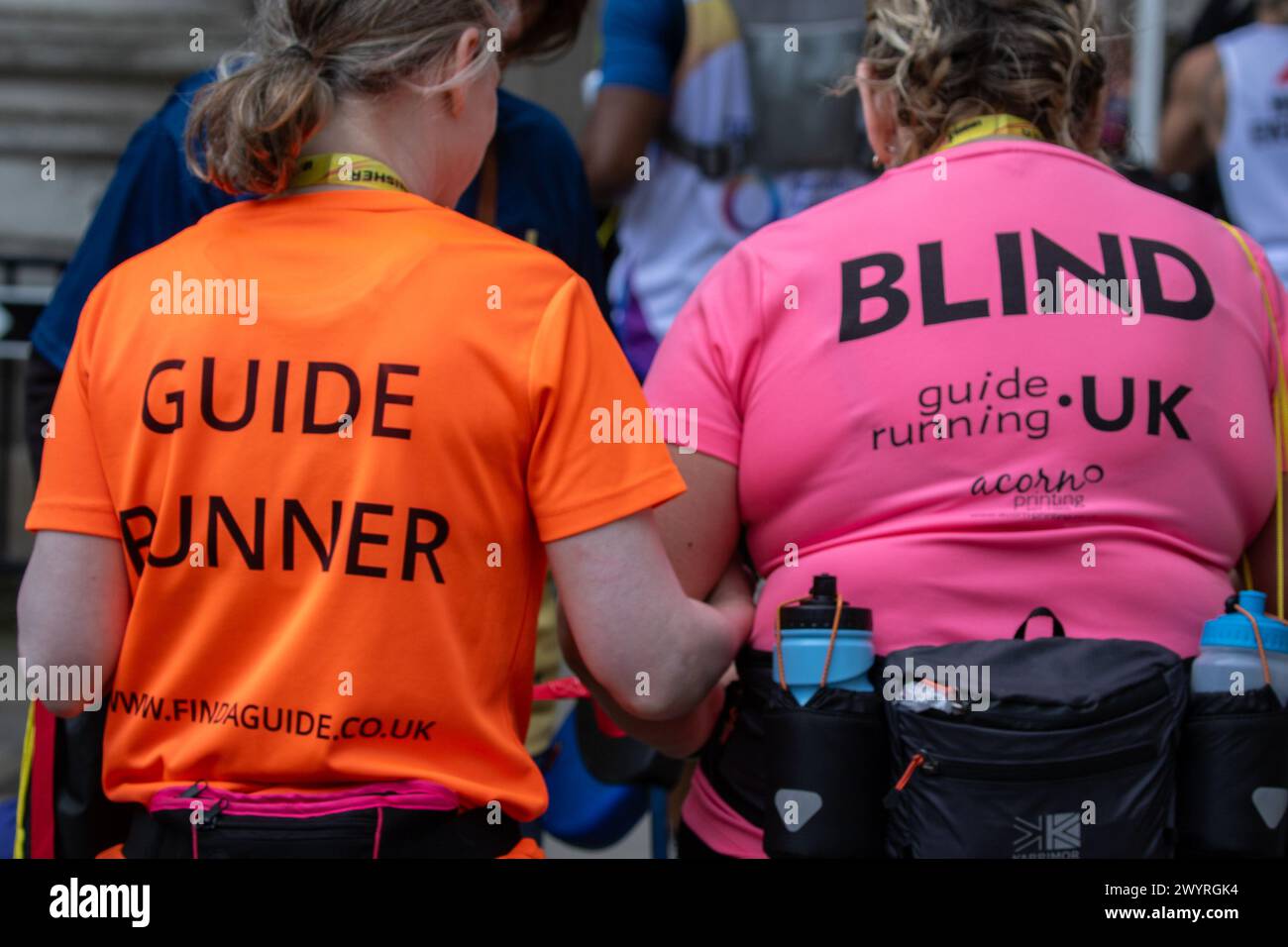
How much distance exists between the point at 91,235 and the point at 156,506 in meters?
1.04

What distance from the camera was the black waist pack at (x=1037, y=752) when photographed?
1928 millimetres

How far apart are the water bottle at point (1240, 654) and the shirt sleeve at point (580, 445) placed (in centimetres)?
70

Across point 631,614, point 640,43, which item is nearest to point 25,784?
point 631,614

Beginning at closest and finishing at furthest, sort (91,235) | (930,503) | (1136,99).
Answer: (930,503) < (91,235) < (1136,99)

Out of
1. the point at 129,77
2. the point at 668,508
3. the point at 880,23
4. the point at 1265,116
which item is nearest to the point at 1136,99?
the point at 1265,116

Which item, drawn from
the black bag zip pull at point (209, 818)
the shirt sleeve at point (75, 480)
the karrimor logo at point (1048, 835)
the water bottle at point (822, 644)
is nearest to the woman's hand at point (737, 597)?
→ the water bottle at point (822, 644)

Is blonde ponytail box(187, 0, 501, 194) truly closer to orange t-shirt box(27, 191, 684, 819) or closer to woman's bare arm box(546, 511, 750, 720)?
orange t-shirt box(27, 191, 684, 819)

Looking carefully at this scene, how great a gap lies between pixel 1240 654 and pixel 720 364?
2.55 feet

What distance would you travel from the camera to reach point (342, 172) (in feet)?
6.70

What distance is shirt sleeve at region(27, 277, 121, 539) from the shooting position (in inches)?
77.2

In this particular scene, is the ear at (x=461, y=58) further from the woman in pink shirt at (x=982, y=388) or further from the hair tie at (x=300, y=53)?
the woman in pink shirt at (x=982, y=388)

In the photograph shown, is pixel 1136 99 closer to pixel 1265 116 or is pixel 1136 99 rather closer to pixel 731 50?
pixel 1265 116

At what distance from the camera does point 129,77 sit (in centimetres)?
645

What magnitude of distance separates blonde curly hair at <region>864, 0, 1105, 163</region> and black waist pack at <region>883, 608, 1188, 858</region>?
0.80 meters
